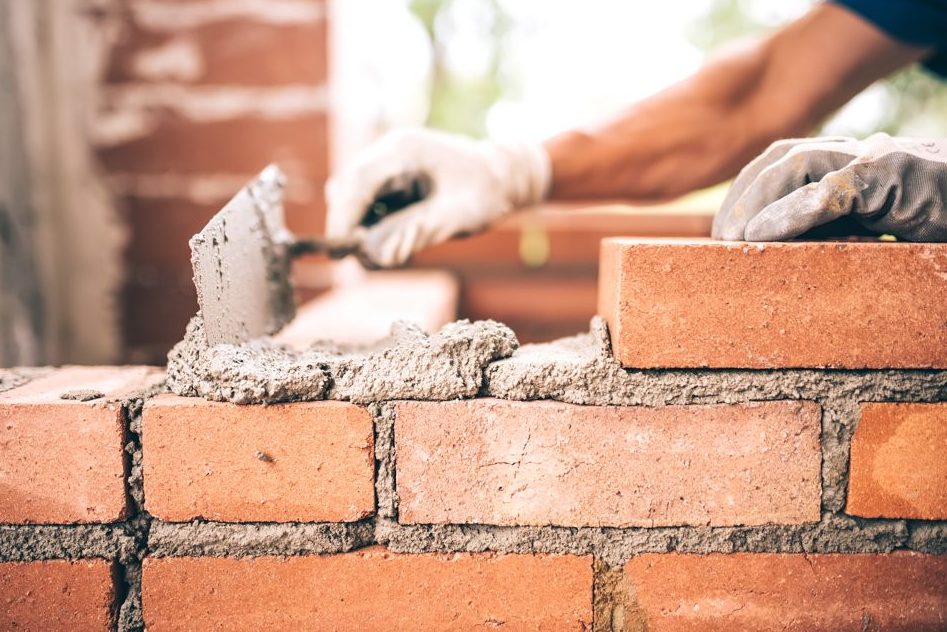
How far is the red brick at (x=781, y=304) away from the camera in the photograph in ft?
2.59

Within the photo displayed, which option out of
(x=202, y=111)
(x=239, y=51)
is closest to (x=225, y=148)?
(x=202, y=111)

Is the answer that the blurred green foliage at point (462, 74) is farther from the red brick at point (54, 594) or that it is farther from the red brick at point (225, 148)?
the red brick at point (54, 594)

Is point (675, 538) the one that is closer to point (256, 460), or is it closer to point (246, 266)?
point (256, 460)

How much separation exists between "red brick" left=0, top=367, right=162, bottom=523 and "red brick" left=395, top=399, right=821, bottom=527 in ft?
1.23

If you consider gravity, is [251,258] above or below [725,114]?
below

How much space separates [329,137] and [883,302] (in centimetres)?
165

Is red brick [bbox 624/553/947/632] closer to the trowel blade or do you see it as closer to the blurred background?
the trowel blade

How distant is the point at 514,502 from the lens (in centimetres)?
84

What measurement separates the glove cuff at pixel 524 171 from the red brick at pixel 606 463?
75cm

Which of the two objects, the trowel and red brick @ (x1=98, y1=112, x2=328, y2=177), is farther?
red brick @ (x1=98, y1=112, x2=328, y2=177)

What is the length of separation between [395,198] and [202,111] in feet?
3.15

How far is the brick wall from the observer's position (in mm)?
822

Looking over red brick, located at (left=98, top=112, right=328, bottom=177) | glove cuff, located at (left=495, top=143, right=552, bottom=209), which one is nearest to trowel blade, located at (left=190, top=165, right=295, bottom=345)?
glove cuff, located at (left=495, top=143, right=552, bottom=209)

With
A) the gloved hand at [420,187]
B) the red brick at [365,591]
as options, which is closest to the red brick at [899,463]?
the red brick at [365,591]
